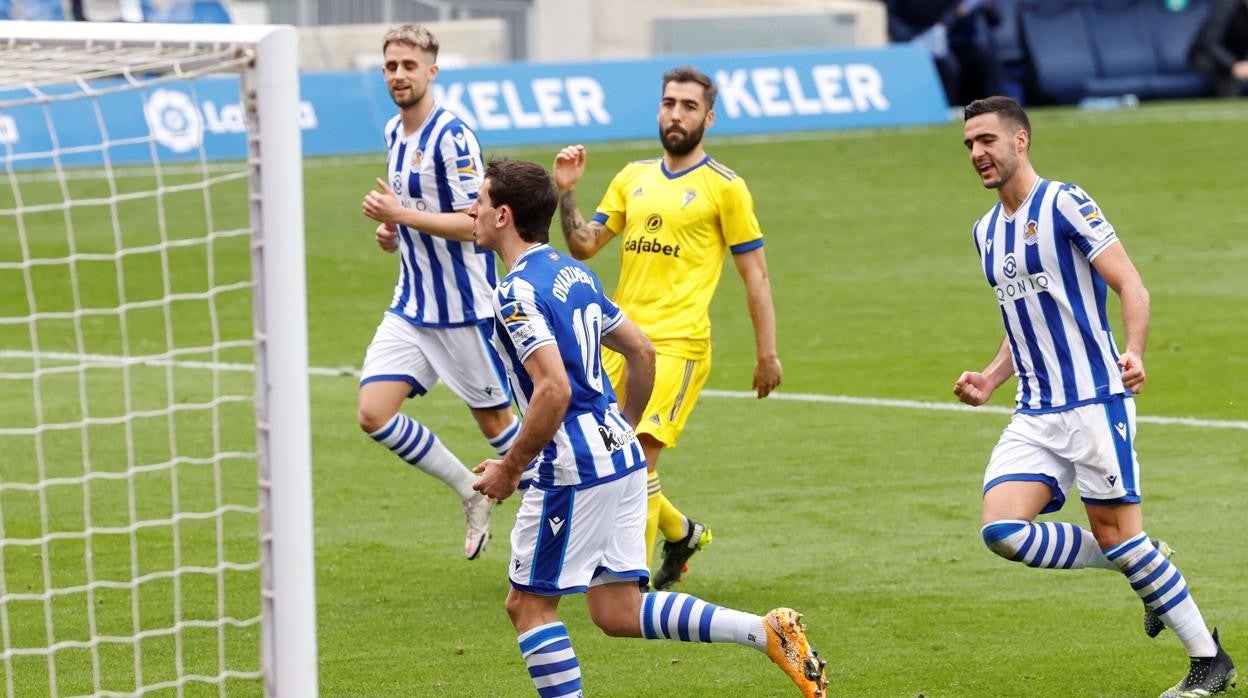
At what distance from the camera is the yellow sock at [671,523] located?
880cm

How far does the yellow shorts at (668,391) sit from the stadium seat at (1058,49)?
69.7ft

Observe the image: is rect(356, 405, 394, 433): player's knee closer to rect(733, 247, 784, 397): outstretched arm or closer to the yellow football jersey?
the yellow football jersey

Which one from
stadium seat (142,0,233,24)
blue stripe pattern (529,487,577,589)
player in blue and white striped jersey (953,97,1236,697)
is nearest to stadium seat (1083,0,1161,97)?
stadium seat (142,0,233,24)

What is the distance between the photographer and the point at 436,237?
929 centimetres

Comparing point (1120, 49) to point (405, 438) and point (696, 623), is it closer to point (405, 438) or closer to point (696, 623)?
point (405, 438)

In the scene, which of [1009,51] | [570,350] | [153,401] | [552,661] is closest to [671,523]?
[552,661]

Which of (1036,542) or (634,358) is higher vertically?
(634,358)

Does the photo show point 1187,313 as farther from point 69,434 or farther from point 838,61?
point 838,61

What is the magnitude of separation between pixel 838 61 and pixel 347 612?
17728 mm

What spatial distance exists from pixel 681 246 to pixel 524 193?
2288 millimetres

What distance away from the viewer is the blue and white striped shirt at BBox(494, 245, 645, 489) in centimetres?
645

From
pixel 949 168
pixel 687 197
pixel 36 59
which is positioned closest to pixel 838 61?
pixel 949 168

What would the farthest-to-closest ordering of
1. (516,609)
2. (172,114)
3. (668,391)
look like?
(172,114) < (668,391) < (516,609)

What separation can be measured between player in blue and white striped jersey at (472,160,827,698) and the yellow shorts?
5.57ft
